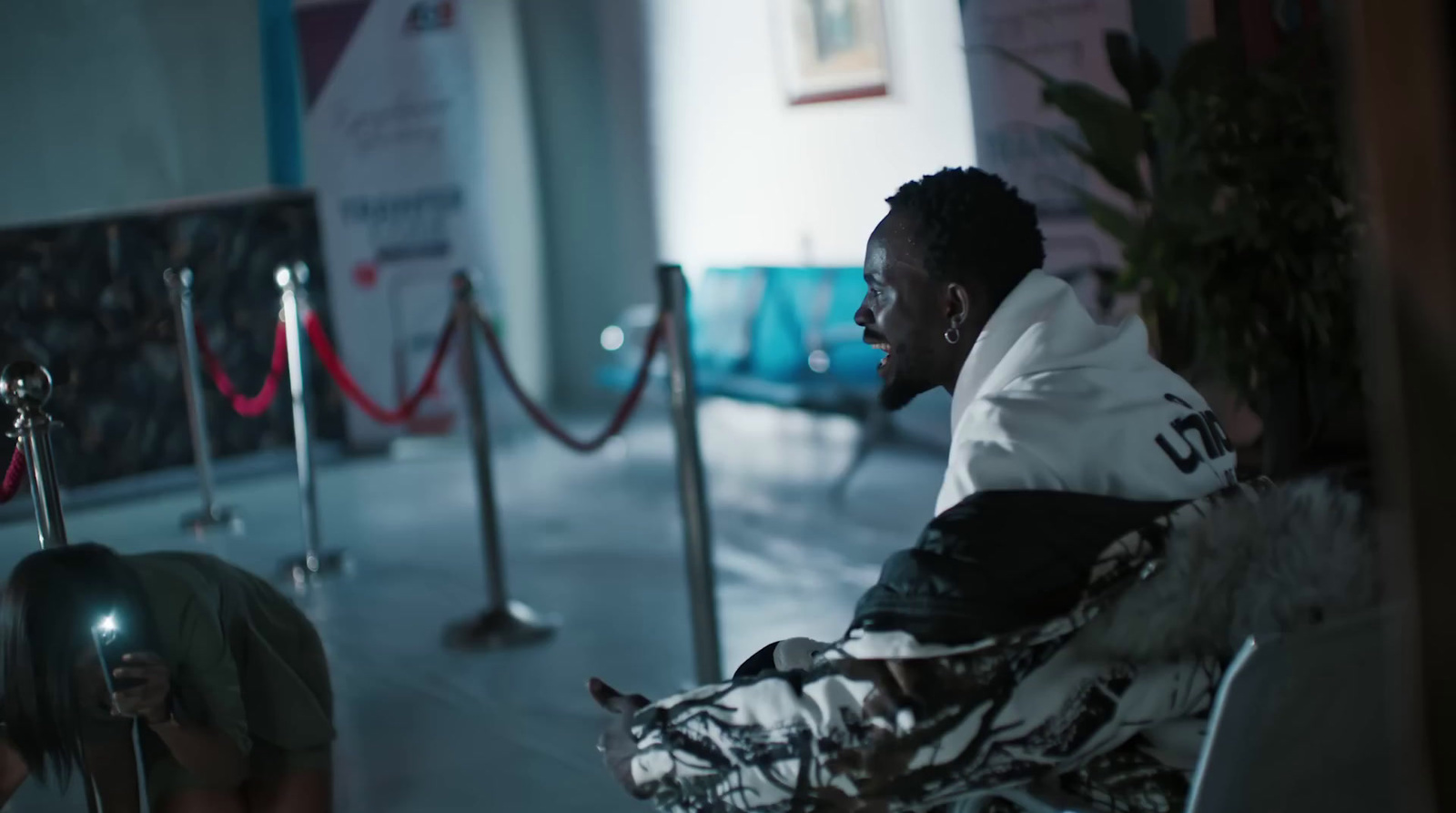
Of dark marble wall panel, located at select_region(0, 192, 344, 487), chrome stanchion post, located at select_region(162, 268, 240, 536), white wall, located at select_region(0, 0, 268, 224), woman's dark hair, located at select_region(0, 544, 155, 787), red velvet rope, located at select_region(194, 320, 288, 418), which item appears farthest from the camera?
chrome stanchion post, located at select_region(162, 268, 240, 536)

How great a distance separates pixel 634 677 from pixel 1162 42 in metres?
2.13

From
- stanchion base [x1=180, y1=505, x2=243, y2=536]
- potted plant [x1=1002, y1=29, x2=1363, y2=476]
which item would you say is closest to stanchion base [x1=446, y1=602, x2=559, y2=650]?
stanchion base [x1=180, y1=505, x2=243, y2=536]

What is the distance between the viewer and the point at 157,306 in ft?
21.3

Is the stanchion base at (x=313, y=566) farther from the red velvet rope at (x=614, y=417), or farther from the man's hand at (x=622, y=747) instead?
the man's hand at (x=622, y=747)

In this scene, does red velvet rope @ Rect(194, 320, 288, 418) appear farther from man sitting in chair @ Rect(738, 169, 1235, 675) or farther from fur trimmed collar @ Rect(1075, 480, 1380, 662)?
fur trimmed collar @ Rect(1075, 480, 1380, 662)

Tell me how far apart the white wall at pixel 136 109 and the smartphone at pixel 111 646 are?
7.47 ft

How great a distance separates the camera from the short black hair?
159cm

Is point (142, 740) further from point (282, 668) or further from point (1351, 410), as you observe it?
point (1351, 410)

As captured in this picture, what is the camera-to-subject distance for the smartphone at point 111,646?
198 cm

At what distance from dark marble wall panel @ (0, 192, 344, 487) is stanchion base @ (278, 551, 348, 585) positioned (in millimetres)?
570

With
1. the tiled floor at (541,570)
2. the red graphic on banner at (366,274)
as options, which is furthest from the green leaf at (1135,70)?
the red graphic on banner at (366,274)

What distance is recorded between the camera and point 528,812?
3.08 meters

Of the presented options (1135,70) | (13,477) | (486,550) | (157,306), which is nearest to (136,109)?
(157,306)

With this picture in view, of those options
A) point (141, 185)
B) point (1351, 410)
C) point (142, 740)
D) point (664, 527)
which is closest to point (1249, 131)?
point (1351, 410)
